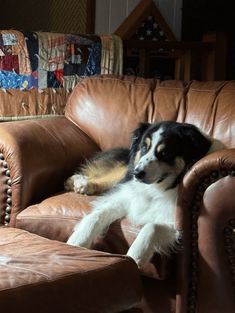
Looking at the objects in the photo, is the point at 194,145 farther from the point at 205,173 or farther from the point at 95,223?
the point at 95,223

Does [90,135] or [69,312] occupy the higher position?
[90,135]

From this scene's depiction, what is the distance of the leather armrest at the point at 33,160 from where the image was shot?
7.43 feet

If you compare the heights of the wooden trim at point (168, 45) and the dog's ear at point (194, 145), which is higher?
the wooden trim at point (168, 45)

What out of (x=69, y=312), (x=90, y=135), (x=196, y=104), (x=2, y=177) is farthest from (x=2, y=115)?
(x=69, y=312)

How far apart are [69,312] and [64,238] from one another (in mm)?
686

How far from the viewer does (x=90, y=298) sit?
1521mm

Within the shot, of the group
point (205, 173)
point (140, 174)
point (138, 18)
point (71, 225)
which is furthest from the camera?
point (138, 18)

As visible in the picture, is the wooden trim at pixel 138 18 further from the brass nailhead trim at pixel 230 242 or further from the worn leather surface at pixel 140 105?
the brass nailhead trim at pixel 230 242

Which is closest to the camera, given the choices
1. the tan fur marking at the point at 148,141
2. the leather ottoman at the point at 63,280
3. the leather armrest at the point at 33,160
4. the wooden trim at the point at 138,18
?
the leather ottoman at the point at 63,280

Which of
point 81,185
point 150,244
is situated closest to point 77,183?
point 81,185

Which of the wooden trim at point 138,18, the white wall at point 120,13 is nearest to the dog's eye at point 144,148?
the wooden trim at point 138,18

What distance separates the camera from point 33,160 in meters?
2.33

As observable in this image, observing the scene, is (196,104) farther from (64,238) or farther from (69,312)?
(69,312)

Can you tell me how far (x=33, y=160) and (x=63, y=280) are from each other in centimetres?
91
